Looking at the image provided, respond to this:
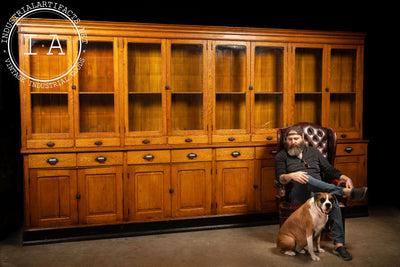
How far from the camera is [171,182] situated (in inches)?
156

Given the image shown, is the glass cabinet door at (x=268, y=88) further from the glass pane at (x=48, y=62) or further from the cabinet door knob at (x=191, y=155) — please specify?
the glass pane at (x=48, y=62)

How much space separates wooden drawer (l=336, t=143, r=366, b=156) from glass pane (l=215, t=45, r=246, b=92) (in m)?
1.37

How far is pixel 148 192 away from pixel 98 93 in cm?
118

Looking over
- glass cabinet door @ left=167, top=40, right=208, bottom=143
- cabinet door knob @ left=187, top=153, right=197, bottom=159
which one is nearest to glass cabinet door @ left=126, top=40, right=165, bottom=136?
glass cabinet door @ left=167, top=40, right=208, bottom=143

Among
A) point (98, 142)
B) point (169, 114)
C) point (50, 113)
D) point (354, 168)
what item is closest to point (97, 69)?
point (50, 113)

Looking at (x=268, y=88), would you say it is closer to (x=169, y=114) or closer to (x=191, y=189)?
(x=169, y=114)

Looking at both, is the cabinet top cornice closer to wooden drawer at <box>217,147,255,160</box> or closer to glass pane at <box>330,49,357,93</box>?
glass pane at <box>330,49,357,93</box>

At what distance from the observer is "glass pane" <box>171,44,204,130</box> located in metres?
4.03

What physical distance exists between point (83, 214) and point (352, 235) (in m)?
2.82

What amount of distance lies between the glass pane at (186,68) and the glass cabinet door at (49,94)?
1100mm

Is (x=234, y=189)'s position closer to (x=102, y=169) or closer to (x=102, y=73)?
(x=102, y=169)

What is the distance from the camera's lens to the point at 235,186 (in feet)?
13.5

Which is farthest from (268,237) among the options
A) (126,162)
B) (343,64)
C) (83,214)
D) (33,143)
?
(33,143)

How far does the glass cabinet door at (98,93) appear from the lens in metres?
3.81
